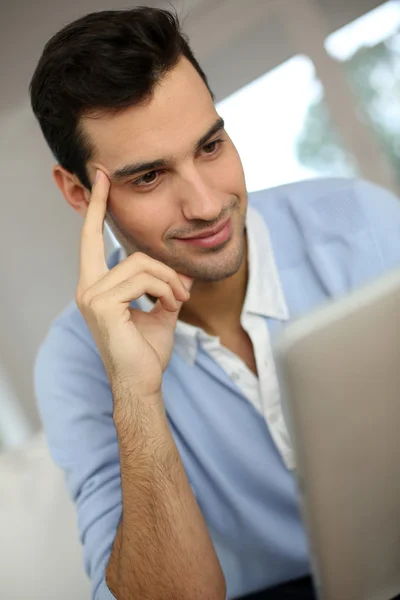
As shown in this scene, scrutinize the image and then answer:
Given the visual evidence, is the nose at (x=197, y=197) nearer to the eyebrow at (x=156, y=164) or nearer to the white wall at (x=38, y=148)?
the eyebrow at (x=156, y=164)

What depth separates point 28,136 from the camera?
1.62 metres

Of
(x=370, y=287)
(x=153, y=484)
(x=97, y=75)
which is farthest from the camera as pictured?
(x=97, y=75)

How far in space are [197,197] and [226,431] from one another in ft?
1.47

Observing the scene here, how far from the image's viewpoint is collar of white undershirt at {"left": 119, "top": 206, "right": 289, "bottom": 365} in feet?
3.83

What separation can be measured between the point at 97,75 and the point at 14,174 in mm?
742

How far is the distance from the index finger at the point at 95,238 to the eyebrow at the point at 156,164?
45 millimetres

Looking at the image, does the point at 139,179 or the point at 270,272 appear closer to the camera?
the point at 139,179

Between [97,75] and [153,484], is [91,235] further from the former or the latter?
[153,484]

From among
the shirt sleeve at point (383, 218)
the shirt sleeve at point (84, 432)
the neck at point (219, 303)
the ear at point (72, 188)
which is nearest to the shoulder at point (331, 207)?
the shirt sleeve at point (383, 218)

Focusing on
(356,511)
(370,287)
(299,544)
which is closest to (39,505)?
(299,544)

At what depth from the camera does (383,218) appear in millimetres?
1292

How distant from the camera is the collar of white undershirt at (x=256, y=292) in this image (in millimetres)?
1168

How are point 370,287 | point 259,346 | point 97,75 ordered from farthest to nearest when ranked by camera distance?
point 259,346
point 97,75
point 370,287

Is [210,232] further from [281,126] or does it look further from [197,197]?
[281,126]
